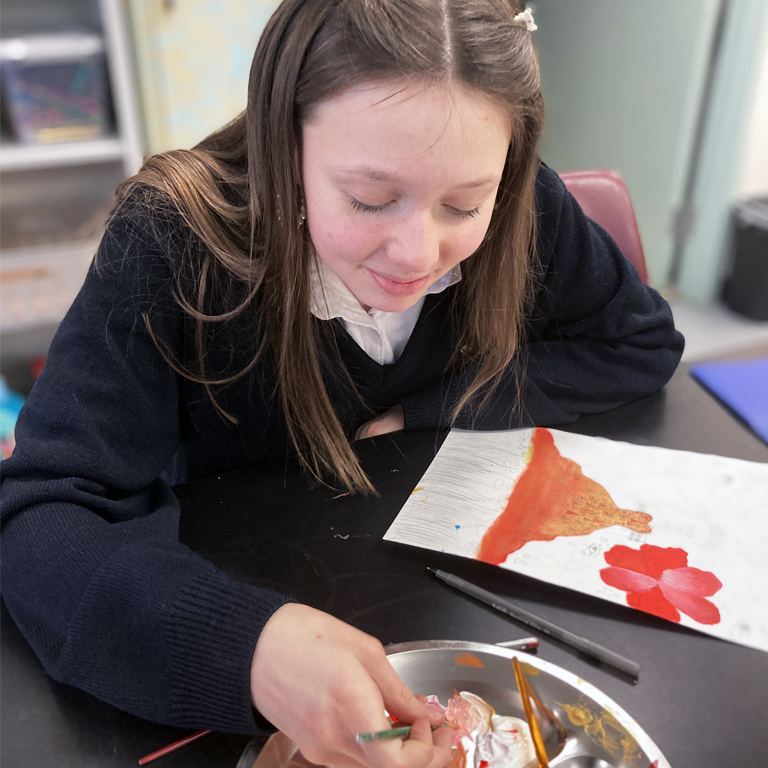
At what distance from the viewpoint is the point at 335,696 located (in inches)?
18.0

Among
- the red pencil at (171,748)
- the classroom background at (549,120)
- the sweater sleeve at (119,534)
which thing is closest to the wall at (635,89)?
the classroom background at (549,120)

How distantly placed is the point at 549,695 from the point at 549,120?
1.46 m

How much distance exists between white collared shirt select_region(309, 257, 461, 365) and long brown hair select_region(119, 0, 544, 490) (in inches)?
1.1

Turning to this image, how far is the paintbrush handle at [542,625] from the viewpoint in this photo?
53cm

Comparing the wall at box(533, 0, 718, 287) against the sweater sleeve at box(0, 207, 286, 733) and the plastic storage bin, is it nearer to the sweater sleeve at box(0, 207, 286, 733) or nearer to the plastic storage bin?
the plastic storage bin

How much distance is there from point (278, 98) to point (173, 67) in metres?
1.36

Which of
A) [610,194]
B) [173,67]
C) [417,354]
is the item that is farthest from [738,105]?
[417,354]

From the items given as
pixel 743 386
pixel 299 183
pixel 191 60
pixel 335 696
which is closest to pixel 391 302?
pixel 299 183

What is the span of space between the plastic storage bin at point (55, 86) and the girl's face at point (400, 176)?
1387 mm

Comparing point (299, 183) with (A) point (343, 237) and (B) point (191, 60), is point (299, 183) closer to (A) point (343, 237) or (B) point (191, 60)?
(A) point (343, 237)

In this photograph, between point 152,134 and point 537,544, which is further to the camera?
point 152,134

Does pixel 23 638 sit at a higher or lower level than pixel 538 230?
lower

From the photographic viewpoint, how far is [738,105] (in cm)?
214

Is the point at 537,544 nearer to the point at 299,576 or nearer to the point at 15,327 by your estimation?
the point at 299,576
